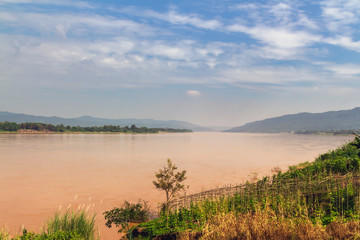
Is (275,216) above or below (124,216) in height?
above

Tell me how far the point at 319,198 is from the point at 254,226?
452cm

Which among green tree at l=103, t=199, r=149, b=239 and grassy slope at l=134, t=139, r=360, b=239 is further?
green tree at l=103, t=199, r=149, b=239

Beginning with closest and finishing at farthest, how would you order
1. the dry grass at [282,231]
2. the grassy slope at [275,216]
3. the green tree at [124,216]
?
the dry grass at [282,231], the grassy slope at [275,216], the green tree at [124,216]

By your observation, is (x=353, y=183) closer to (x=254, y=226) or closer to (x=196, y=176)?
(x=254, y=226)

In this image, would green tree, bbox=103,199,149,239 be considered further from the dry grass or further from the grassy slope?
the dry grass

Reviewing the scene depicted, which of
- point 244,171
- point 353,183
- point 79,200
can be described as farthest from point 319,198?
point 244,171

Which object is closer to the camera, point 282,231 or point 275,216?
point 282,231

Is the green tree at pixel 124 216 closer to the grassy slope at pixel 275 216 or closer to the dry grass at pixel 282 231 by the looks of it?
the grassy slope at pixel 275 216

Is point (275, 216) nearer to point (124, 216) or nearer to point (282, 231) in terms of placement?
point (282, 231)

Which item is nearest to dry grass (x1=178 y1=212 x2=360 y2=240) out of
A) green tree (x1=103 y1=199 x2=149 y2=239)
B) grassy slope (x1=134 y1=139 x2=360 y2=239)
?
grassy slope (x1=134 y1=139 x2=360 y2=239)

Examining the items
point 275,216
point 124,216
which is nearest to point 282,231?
point 275,216

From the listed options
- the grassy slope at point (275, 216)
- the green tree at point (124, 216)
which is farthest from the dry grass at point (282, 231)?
the green tree at point (124, 216)

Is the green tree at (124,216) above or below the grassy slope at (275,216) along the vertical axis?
below

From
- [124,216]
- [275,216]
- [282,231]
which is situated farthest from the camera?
[124,216]
